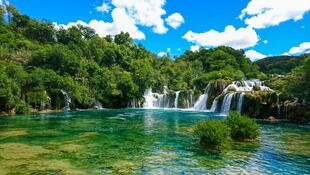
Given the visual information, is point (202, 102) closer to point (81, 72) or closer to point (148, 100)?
point (148, 100)

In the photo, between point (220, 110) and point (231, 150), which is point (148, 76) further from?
point (231, 150)

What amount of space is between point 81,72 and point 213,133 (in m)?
39.7

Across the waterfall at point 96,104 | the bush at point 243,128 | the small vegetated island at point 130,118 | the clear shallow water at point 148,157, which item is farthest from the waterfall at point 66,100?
the bush at point 243,128

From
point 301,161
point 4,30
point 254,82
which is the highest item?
point 4,30

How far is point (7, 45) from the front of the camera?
43.1 m

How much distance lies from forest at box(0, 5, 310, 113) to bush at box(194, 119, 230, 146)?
15241 millimetres

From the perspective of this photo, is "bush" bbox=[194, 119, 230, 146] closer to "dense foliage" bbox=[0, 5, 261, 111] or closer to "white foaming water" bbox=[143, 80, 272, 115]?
"white foaming water" bbox=[143, 80, 272, 115]

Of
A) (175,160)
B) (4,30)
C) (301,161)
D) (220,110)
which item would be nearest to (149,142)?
(175,160)

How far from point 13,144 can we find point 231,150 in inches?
409

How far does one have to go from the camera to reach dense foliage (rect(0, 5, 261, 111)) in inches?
1169

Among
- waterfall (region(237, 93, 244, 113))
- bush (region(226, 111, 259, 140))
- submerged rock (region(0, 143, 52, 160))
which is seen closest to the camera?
submerged rock (region(0, 143, 52, 160))

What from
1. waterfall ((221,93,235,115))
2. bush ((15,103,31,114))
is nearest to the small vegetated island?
bush ((15,103,31,114))

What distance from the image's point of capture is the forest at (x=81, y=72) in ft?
85.7

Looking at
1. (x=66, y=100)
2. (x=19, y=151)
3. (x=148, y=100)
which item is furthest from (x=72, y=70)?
(x=19, y=151)
